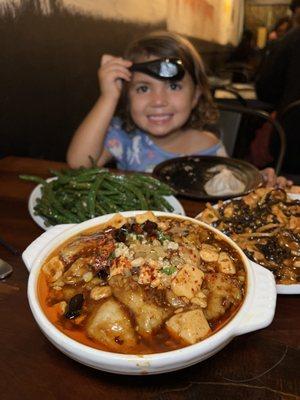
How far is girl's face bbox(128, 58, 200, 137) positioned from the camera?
99.3 inches

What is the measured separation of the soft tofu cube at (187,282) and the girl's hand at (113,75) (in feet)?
5.96

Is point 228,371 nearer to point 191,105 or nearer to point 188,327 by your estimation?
point 188,327

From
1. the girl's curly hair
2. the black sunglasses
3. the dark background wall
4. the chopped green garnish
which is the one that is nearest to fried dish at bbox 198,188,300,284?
the chopped green garnish

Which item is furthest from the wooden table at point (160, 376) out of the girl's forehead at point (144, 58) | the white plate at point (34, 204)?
the girl's forehead at point (144, 58)

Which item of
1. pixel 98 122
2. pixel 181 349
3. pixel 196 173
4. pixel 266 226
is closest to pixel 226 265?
pixel 181 349

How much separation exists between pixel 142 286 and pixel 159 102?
6.15ft

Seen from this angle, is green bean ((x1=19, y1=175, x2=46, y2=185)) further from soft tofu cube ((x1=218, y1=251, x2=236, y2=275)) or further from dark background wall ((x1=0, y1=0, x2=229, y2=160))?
soft tofu cube ((x1=218, y1=251, x2=236, y2=275))

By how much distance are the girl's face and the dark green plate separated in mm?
579

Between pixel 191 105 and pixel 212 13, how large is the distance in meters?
4.21

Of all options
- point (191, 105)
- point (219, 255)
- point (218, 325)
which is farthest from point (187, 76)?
point (218, 325)

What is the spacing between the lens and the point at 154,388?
827 mm

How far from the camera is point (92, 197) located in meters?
1.56

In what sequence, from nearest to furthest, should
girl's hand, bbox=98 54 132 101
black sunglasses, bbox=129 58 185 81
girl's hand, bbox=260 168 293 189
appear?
girl's hand, bbox=260 168 293 189, black sunglasses, bbox=129 58 185 81, girl's hand, bbox=98 54 132 101

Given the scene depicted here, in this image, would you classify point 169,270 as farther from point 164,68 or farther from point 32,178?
point 164,68
